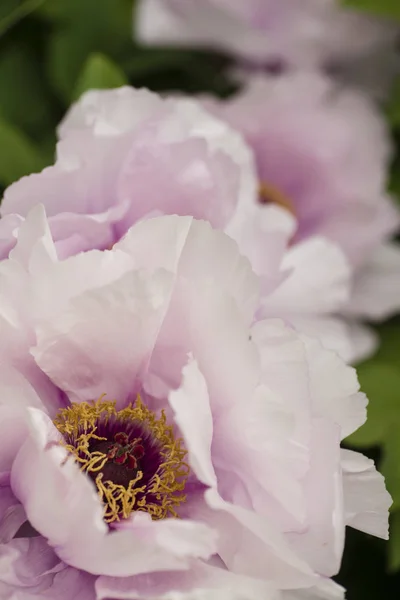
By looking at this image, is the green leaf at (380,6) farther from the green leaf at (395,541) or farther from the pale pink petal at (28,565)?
the pale pink petal at (28,565)

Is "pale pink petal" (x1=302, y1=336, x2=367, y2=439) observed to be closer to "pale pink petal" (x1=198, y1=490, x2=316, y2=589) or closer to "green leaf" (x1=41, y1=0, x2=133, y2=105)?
"pale pink petal" (x1=198, y1=490, x2=316, y2=589)

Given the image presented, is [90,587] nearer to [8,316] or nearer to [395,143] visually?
[8,316]

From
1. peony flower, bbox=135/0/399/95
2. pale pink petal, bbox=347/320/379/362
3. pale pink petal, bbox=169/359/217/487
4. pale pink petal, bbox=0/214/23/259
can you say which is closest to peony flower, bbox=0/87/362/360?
pale pink petal, bbox=0/214/23/259

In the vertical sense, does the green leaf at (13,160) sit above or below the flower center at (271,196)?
above

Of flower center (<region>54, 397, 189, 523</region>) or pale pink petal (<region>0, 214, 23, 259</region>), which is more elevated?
pale pink petal (<region>0, 214, 23, 259</region>)

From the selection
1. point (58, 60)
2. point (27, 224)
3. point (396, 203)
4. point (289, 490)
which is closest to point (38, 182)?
point (27, 224)

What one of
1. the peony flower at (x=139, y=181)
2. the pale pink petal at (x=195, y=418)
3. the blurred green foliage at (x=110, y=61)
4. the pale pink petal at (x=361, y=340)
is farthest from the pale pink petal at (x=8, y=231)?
the pale pink petal at (x=361, y=340)

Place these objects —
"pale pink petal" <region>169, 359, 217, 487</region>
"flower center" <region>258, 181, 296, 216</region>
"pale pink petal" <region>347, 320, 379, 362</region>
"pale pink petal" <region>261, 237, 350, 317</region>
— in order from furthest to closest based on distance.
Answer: "flower center" <region>258, 181, 296, 216</region> < "pale pink petal" <region>347, 320, 379, 362</region> < "pale pink petal" <region>261, 237, 350, 317</region> < "pale pink petal" <region>169, 359, 217, 487</region>
